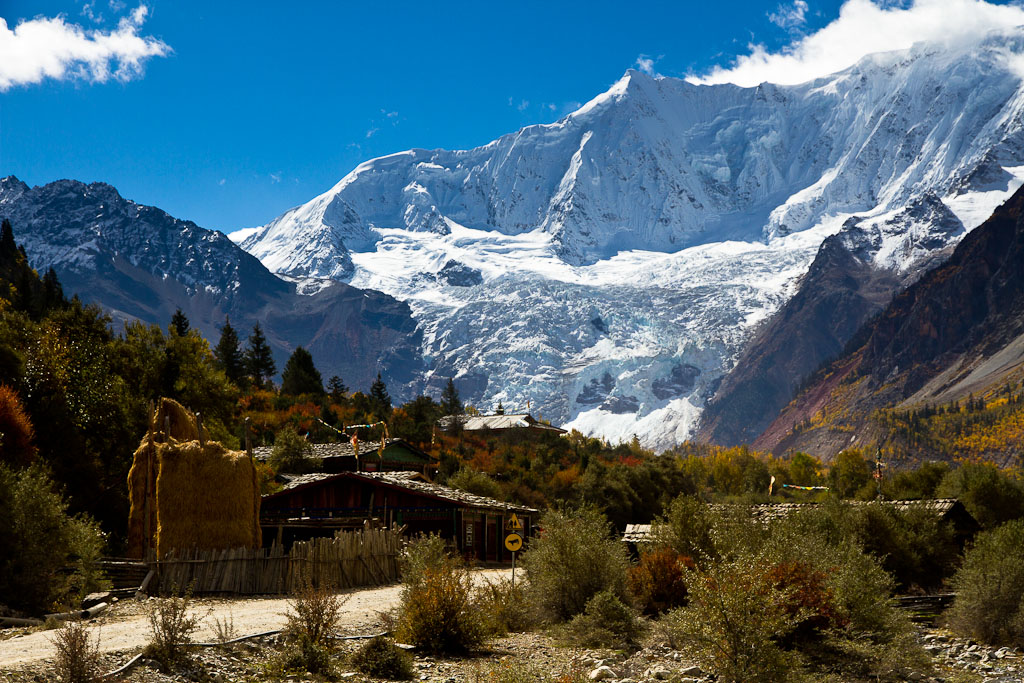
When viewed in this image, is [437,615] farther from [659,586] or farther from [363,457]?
[363,457]

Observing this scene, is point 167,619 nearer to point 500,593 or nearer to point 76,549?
point 76,549

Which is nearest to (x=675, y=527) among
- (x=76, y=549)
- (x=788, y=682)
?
(x=788, y=682)

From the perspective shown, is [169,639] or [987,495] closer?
[169,639]

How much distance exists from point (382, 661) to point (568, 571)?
8.30 meters

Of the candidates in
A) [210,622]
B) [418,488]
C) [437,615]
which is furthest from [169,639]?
[418,488]

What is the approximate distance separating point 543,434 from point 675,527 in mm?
82951

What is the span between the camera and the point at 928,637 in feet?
93.5

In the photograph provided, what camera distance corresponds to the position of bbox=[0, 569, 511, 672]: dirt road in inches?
663

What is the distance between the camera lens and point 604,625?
24891mm

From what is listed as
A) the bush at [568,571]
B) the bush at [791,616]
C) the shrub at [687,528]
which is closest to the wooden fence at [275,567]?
the bush at [568,571]

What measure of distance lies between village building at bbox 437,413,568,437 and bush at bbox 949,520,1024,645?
81.0 metres

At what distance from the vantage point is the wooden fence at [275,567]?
986 inches

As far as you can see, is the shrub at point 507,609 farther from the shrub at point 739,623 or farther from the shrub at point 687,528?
the shrub at point 739,623

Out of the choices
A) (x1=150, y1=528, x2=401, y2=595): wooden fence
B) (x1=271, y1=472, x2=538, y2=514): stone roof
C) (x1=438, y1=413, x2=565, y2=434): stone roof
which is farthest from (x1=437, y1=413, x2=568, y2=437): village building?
(x1=150, y1=528, x2=401, y2=595): wooden fence
